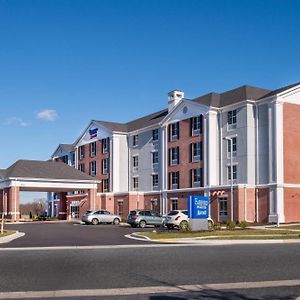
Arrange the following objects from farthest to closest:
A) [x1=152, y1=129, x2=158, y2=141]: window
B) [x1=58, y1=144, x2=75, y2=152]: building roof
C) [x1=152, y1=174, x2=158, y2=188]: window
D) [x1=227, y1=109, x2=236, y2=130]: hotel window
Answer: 1. [x1=58, y1=144, x2=75, y2=152]: building roof
2. [x1=152, y1=129, x2=158, y2=141]: window
3. [x1=152, y1=174, x2=158, y2=188]: window
4. [x1=227, y1=109, x2=236, y2=130]: hotel window

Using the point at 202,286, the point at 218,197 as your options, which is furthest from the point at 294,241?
the point at 218,197

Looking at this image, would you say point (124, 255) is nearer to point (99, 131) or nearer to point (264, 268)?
point (264, 268)

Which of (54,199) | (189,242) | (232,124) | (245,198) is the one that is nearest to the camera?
(189,242)

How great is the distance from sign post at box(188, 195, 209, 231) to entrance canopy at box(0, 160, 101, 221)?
31.2 meters

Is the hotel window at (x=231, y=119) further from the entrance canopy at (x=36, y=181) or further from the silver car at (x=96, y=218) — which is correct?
the entrance canopy at (x=36, y=181)

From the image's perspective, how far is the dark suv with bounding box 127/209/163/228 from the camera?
43125mm

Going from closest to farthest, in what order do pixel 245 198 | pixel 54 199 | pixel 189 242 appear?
pixel 189 242, pixel 245 198, pixel 54 199

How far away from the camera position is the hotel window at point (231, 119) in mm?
50719

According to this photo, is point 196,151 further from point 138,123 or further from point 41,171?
point 41,171

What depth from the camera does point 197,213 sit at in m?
32.5

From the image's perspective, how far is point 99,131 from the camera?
70.1 meters

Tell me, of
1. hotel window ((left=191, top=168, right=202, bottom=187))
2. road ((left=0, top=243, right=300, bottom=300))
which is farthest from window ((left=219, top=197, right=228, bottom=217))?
road ((left=0, top=243, right=300, bottom=300))

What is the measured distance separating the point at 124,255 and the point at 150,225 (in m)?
26.1

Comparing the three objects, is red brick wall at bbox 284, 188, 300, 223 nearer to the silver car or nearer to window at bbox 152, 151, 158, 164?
the silver car
